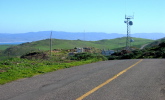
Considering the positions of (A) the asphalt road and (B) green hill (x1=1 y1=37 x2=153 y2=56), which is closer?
(A) the asphalt road

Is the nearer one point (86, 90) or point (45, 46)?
point (86, 90)

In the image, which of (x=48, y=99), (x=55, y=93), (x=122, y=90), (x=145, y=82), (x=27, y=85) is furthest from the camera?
(x=145, y=82)

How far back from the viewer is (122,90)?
8.77 meters

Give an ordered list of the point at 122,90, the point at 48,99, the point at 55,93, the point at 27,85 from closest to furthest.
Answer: the point at 48,99
the point at 55,93
the point at 122,90
the point at 27,85

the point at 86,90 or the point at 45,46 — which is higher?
the point at 45,46

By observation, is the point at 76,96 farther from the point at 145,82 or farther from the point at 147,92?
the point at 145,82

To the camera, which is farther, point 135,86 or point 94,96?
point 135,86

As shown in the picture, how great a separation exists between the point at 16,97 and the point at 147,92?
3841mm

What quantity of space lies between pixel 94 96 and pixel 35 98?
5.22 ft

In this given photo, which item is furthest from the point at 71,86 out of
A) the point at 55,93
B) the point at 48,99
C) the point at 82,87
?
the point at 48,99

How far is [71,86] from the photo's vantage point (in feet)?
30.5

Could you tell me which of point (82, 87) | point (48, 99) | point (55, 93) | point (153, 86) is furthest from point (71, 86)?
point (153, 86)

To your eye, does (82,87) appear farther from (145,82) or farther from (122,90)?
(145,82)

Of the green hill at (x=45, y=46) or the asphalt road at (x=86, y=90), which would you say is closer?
the asphalt road at (x=86, y=90)
